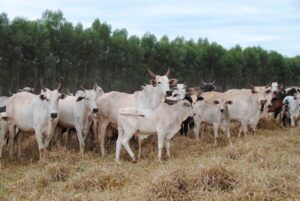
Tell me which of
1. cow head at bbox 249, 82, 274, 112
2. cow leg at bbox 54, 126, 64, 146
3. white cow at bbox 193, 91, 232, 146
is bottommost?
cow leg at bbox 54, 126, 64, 146

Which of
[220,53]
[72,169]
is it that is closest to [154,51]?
[220,53]

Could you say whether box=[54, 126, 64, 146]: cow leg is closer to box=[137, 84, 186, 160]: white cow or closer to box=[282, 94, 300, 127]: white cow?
box=[137, 84, 186, 160]: white cow

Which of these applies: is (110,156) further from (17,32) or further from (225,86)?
(225,86)

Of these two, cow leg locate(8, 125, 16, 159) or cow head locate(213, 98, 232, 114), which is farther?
cow head locate(213, 98, 232, 114)

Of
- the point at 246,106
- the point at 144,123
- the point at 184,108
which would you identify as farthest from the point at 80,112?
the point at 246,106

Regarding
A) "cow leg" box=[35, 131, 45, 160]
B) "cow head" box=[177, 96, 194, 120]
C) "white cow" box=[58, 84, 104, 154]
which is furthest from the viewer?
"white cow" box=[58, 84, 104, 154]

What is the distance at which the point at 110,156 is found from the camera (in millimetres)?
11914

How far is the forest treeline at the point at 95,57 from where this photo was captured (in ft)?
119

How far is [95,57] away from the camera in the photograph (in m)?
44.0

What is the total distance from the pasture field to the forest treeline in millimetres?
25816

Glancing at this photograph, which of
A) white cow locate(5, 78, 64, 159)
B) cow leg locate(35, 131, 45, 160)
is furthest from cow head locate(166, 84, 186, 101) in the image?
cow leg locate(35, 131, 45, 160)

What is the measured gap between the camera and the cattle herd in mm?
11406

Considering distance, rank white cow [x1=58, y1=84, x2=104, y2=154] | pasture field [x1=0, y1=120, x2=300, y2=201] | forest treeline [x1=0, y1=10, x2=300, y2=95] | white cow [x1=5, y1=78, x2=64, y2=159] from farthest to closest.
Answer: forest treeline [x1=0, y1=10, x2=300, y2=95] < white cow [x1=58, y1=84, x2=104, y2=154] < white cow [x1=5, y1=78, x2=64, y2=159] < pasture field [x1=0, y1=120, x2=300, y2=201]

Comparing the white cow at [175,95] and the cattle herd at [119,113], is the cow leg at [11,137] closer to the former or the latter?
the cattle herd at [119,113]
